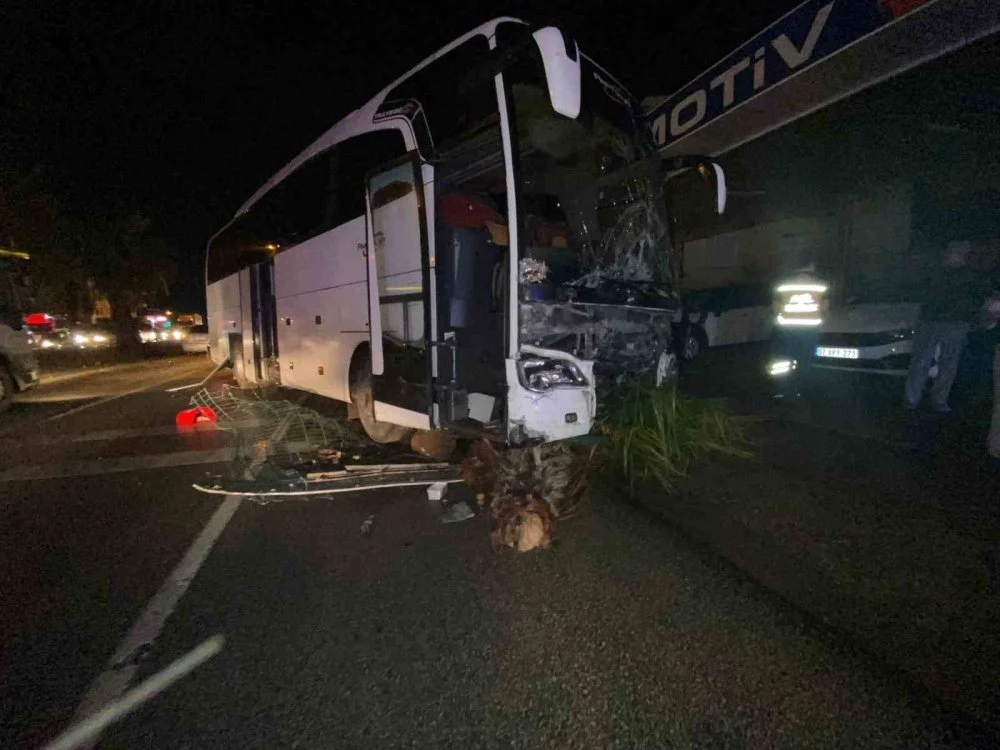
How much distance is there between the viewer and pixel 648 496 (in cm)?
433

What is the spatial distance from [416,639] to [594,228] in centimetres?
354

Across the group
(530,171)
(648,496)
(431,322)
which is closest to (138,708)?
(431,322)

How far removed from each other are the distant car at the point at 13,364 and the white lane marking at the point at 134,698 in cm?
988

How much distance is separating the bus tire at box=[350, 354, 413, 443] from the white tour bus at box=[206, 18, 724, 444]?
2 centimetres

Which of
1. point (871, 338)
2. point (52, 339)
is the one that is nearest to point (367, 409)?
point (871, 338)

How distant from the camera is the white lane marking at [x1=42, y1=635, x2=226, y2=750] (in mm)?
2012

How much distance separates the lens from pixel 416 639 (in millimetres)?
2568

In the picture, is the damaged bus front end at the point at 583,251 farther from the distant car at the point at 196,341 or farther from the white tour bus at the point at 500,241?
the distant car at the point at 196,341

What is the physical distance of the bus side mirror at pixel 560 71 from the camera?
3.02m

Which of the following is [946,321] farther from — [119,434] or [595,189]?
[119,434]

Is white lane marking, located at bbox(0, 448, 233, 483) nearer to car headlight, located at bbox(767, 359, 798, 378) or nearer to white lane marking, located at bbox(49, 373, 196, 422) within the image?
white lane marking, located at bbox(49, 373, 196, 422)

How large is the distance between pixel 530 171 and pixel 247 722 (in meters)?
4.19

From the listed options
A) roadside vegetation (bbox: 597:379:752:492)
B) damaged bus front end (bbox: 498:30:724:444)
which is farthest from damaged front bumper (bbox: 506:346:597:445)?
Answer: roadside vegetation (bbox: 597:379:752:492)

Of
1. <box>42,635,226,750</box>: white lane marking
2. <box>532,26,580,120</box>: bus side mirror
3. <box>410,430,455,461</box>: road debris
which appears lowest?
<box>42,635,226,750</box>: white lane marking
